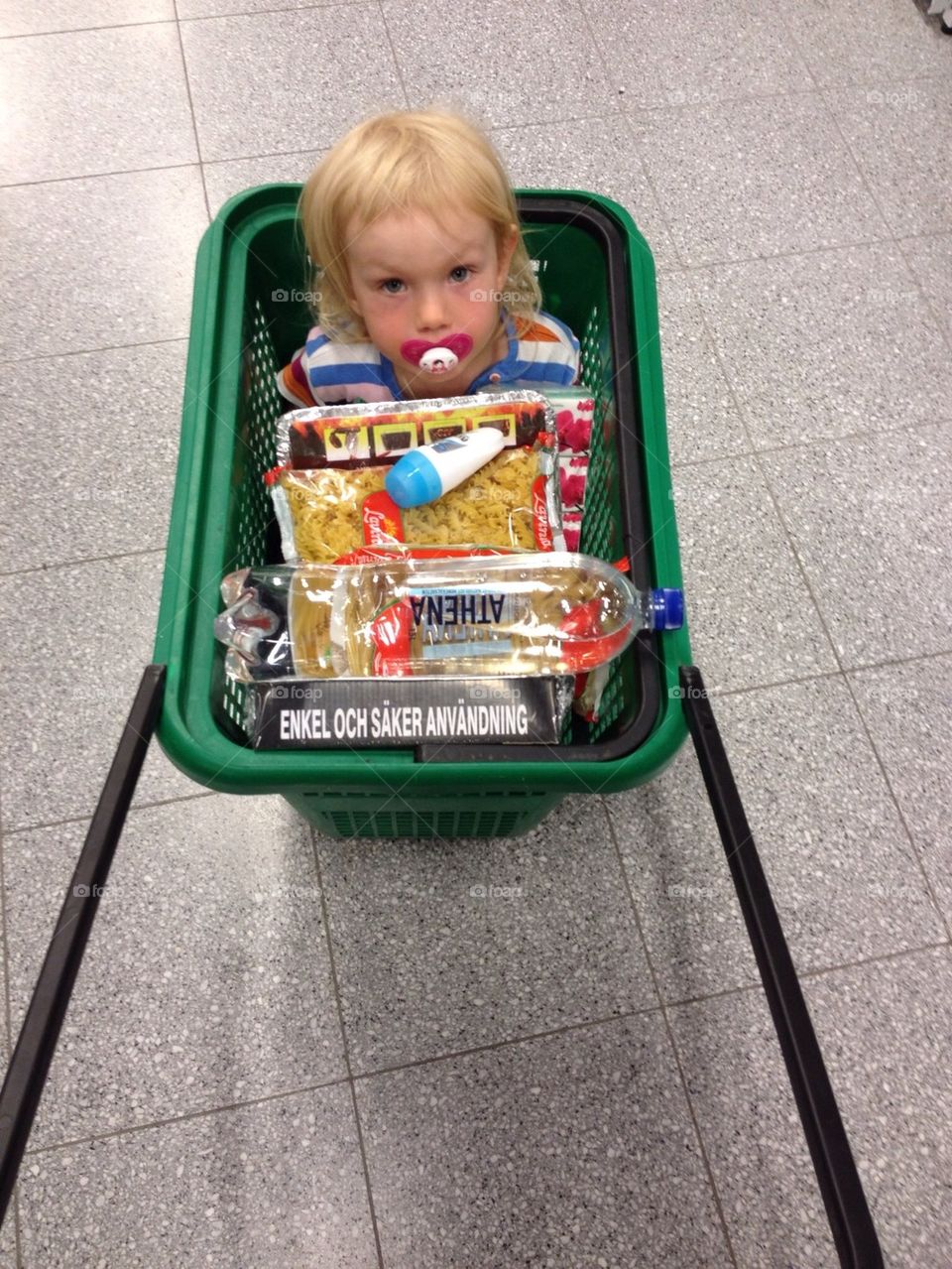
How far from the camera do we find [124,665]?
135 centimetres

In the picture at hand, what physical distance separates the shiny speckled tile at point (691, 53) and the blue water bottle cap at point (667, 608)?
1.50 meters

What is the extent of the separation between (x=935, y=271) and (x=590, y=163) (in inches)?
27.2

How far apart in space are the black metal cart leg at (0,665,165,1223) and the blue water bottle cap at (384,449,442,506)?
348 millimetres

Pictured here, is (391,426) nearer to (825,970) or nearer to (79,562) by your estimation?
(79,562)

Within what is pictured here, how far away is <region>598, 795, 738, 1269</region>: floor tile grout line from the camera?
1102 mm

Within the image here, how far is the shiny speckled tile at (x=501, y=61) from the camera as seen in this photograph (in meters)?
1.84

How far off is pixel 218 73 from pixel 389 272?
Result: 49.8 inches

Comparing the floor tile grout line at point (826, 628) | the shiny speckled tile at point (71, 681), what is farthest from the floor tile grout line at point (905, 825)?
the shiny speckled tile at point (71, 681)

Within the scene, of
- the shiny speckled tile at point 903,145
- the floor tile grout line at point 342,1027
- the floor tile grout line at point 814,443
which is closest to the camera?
the floor tile grout line at point 342,1027

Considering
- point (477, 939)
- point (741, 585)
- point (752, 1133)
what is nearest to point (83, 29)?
point (741, 585)

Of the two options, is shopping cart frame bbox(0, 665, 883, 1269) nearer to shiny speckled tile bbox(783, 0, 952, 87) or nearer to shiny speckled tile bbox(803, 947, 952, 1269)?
shiny speckled tile bbox(803, 947, 952, 1269)

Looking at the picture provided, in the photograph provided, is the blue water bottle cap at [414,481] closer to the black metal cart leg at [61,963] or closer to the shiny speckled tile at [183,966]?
the black metal cart leg at [61,963]

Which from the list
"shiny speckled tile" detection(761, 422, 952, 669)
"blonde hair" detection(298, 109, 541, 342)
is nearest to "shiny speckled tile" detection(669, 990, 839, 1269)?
"shiny speckled tile" detection(761, 422, 952, 669)

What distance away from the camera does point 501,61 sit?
1.90 m
